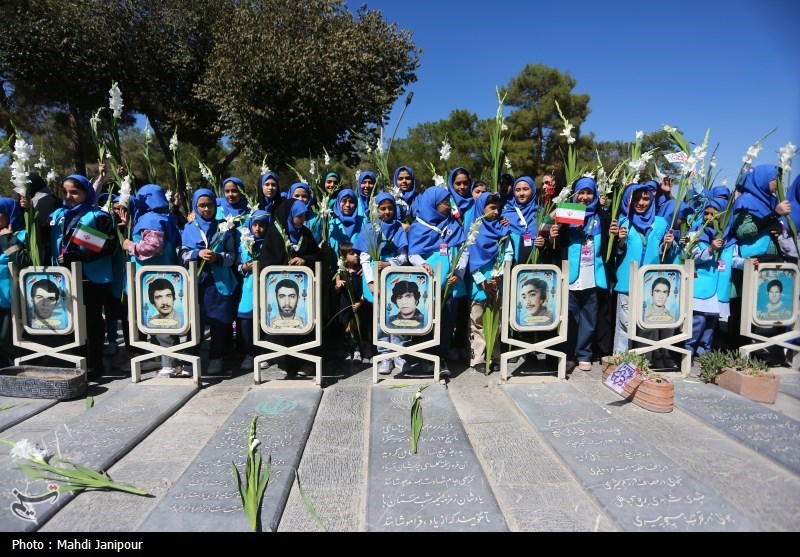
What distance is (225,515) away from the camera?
2.27 meters

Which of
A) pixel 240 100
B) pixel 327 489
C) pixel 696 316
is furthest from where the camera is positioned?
pixel 240 100

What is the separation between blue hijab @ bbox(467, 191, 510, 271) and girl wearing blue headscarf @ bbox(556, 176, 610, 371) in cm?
66

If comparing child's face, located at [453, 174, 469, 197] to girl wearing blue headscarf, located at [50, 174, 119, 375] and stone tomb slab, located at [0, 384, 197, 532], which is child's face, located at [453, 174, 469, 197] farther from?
girl wearing blue headscarf, located at [50, 174, 119, 375]

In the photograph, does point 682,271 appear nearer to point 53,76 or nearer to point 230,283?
point 230,283

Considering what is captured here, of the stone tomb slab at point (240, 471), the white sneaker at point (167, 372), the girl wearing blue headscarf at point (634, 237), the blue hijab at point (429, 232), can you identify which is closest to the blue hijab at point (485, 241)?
the blue hijab at point (429, 232)

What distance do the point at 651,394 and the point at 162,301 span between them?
427 cm

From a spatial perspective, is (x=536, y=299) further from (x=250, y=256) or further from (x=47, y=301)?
(x=47, y=301)

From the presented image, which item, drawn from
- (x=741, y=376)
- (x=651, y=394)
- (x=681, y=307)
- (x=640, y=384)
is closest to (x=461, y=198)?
(x=681, y=307)

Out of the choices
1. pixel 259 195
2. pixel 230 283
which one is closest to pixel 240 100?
pixel 259 195

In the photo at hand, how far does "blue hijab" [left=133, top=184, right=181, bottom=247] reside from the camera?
14.3ft

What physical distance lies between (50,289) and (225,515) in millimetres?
3169

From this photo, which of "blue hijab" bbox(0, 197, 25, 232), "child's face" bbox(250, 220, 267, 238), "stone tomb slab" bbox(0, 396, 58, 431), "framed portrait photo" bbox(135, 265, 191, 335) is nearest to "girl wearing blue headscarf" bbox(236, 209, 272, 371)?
"child's face" bbox(250, 220, 267, 238)

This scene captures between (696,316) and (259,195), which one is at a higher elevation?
(259,195)

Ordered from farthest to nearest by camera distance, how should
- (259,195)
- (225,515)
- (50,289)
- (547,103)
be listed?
(547,103) → (259,195) → (50,289) → (225,515)
